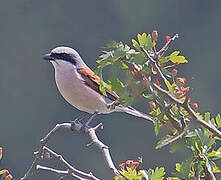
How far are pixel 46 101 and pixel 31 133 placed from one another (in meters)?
1.04

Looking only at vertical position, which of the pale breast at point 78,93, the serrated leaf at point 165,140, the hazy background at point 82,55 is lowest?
the serrated leaf at point 165,140

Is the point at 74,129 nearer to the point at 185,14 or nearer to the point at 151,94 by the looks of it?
the point at 151,94

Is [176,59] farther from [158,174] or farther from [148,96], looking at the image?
[158,174]

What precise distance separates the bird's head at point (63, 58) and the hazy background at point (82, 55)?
7538mm

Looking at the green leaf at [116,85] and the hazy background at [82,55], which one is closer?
the green leaf at [116,85]

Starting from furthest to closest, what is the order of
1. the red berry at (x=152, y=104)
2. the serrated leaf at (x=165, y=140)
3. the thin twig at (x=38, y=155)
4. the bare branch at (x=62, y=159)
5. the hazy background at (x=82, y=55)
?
the hazy background at (x=82, y=55) → the thin twig at (x=38, y=155) → the bare branch at (x=62, y=159) → the red berry at (x=152, y=104) → the serrated leaf at (x=165, y=140)

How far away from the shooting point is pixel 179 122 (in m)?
1.25

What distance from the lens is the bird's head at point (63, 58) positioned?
2.85 m

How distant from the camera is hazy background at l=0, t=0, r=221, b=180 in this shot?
453 inches

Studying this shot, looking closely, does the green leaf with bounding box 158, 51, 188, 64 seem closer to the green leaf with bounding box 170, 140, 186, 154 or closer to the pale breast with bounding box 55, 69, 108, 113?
the green leaf with bounding box 170, 140, 186, 154

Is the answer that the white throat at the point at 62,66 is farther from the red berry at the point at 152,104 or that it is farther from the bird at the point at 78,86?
the red berry at the point at 152,104

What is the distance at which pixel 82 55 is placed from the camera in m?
11.5

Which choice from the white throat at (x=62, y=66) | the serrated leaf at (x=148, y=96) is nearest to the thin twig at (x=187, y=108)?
the serrated leaf at (x=148, y=96)

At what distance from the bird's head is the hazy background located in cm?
754
